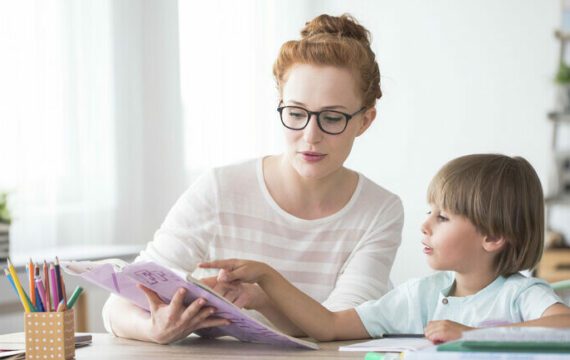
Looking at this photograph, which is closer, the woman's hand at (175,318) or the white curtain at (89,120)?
the woman's hand at (175,318)

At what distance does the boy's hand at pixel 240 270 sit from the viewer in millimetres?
1526

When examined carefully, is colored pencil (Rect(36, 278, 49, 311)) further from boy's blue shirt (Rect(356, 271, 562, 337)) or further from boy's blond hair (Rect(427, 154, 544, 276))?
boy's blond hair (Rect(427, 154, 544, 276))

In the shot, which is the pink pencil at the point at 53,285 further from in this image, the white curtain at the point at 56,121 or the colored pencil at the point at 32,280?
the white curtain at the point at 56,121

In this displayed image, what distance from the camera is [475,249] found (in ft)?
4.99

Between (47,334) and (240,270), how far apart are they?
339mm

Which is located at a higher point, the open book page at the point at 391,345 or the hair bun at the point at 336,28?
the hair bun at the point at 336,28

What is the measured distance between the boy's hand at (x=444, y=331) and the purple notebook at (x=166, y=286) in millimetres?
249

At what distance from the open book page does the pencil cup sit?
1.44 ft

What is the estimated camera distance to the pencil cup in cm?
136

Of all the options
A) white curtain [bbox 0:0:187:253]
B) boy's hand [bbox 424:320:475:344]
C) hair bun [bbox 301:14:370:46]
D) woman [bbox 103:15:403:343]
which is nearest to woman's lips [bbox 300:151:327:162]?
woman [bbox 103:15:403:343]

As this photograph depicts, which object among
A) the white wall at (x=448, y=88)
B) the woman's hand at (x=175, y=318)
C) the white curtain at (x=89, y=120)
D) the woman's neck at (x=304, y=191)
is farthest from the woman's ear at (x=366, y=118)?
the white wall at (x=448, y=88)

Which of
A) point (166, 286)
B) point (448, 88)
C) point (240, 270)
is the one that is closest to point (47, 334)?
point (166, 286)

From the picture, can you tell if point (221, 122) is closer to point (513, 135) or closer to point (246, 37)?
point (246, 37)

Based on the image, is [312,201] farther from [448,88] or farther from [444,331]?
[448,88]
